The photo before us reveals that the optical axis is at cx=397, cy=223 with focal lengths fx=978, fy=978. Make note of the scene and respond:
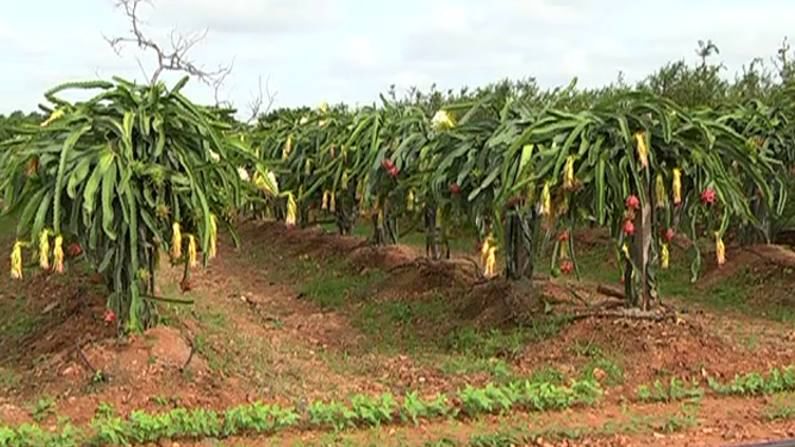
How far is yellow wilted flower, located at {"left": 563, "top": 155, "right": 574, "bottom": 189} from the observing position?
715cm

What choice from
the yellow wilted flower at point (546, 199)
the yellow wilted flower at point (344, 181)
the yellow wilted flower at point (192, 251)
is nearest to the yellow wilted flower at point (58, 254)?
the yellow wilted flower at point (192, 251)

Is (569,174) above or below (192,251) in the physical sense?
above

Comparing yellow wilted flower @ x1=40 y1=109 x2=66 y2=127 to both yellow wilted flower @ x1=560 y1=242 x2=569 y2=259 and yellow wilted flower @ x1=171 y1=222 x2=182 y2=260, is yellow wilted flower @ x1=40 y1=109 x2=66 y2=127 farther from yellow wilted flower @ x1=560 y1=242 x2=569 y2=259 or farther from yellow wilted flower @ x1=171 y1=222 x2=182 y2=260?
yellow wilted flower @ x1=560 y1=242 x2=569 y2=259

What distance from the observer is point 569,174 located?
7148mm

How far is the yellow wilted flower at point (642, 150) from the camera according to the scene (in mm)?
7223

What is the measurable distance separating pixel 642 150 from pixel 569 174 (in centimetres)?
59

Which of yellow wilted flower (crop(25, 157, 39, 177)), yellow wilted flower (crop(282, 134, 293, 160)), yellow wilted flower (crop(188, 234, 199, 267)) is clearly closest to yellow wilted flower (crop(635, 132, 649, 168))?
yellow wilted flower (crop(188, 234, 199, 267))

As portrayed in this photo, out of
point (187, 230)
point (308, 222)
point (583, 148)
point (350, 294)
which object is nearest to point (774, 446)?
point (583, 148)

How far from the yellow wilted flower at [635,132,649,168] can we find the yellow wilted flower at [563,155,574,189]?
50cm

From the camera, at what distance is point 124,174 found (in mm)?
6445

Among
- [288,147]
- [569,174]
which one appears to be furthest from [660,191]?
[288,147]

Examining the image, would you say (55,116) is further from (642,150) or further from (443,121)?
(642,150)

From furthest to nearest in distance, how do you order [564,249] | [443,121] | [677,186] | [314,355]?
[443,121] → [314,355] → [564,249] → [677,186]

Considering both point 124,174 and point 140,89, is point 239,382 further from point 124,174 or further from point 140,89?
point 140,89
